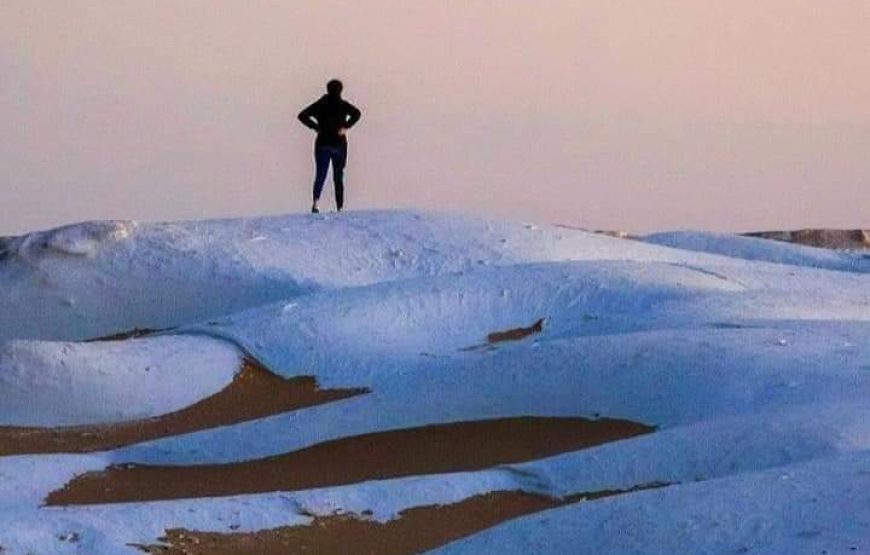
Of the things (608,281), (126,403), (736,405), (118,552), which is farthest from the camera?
(608,281)

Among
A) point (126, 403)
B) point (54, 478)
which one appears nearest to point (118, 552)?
point (54, 478)

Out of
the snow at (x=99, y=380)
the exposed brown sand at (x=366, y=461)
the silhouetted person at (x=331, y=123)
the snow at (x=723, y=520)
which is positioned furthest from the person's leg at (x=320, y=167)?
the snow at (x=723, y=520)

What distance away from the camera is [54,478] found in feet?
37.8

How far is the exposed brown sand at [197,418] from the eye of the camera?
43.3ft

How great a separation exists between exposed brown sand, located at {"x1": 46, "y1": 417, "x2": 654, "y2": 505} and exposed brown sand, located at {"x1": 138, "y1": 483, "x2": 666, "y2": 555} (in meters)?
1.18

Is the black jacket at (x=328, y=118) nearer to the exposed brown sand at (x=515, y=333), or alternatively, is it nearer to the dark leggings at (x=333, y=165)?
the dark leggings at (x=333, y=165)

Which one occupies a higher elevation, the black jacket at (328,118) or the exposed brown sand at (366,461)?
the black jacket at (328,118)

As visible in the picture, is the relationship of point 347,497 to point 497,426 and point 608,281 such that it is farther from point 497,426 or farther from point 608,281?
point 608,281

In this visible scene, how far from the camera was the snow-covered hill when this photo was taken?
30.4 feet

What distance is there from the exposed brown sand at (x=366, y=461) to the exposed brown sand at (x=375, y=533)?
1183 millimetres

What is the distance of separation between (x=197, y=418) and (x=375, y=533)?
4392 millimetres

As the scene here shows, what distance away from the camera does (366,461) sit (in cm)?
1158

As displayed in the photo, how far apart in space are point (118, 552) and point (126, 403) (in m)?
4.91

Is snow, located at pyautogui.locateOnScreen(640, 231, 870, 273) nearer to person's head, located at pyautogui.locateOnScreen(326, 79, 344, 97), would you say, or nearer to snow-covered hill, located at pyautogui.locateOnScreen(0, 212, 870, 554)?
snow-covered hill, located at pyautogui.locateOnScreen(0, 212, 870, 554)
